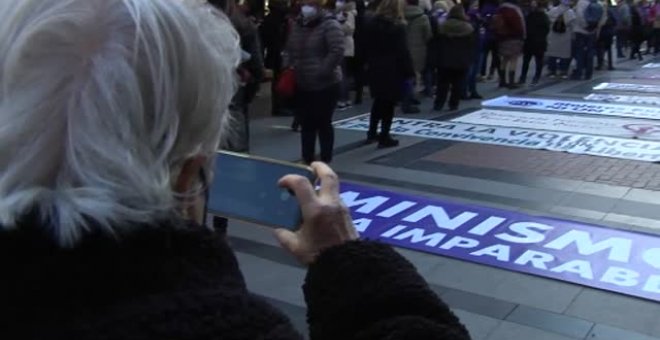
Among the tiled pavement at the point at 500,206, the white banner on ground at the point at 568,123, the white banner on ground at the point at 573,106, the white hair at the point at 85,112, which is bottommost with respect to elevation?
the white banner on ground at the point at 573,106

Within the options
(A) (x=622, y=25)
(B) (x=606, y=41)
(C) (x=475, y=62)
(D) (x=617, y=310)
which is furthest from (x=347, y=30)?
(A) (x=622, y=25)

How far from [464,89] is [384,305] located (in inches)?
498

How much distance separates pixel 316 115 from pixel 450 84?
5170 millimetres

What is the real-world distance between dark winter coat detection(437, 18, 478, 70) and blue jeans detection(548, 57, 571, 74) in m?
6.27

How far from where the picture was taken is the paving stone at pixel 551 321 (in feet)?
13.9

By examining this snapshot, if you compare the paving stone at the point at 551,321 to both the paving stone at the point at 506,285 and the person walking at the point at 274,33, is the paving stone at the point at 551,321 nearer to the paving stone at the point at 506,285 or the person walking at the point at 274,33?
the paving stone at the point at 506,285

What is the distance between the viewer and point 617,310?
4496 mm

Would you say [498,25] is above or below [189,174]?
below

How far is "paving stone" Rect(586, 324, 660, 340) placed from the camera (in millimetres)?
4141

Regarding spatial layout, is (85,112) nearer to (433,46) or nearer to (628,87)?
(433,46)

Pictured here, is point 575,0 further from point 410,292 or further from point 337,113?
point 410,292

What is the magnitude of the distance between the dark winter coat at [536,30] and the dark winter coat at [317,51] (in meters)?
8.85

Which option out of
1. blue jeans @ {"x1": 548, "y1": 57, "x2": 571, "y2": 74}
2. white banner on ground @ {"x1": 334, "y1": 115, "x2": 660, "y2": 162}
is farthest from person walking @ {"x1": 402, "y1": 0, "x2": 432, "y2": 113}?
blue jeans @ {"x1": 548, "y1": 57, "x2": 571, "y2": 74}

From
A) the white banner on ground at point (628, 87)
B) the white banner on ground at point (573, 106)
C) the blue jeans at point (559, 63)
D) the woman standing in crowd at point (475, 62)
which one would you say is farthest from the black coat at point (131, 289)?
the blue jeans at point (559, 63)
